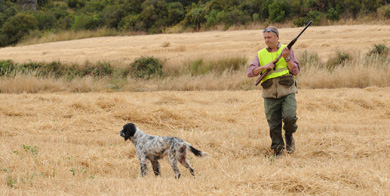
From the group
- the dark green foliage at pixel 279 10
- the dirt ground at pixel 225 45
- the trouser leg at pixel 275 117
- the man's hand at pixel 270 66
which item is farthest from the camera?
the dark green foliage at pixel 279 10

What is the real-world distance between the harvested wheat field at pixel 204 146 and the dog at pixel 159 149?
184mm

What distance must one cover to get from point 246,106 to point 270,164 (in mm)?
5544

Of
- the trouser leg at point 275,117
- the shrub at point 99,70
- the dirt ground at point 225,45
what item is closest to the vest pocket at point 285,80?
the trouser leg at point 275,117

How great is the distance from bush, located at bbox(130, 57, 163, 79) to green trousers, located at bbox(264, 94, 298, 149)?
479 inches

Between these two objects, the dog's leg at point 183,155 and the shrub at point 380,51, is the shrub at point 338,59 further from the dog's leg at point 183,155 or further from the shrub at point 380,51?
the dog's leg at point 183,155

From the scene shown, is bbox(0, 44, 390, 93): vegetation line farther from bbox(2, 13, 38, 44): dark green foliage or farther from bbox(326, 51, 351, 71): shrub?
bbox(2, 13, 38, 44): dark green foliage

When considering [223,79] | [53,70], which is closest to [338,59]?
[223,79]

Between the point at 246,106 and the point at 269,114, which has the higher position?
the point at 269,114

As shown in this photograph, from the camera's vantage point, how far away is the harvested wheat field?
17.5 ft

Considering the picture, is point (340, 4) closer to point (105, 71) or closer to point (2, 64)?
point (105, 71)

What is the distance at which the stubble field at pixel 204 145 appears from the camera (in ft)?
17.5

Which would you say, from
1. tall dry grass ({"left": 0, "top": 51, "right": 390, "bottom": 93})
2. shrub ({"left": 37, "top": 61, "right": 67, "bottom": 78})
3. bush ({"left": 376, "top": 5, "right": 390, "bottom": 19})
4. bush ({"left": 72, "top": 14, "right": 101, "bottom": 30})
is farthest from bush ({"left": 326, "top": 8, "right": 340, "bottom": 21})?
bush ({"left": 72, "top": 14, "right": 101, "bottom": 30})

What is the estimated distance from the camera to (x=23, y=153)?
751 centimetres

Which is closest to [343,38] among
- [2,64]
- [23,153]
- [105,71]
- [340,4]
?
[340,4]
